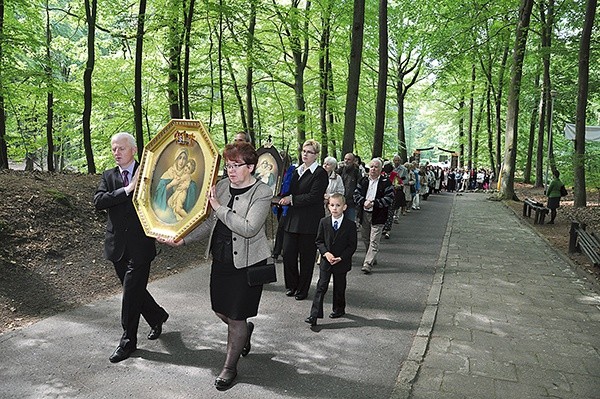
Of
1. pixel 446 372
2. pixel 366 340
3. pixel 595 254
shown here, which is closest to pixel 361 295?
pixel 366 340

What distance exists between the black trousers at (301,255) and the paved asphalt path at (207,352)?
0.28 metres

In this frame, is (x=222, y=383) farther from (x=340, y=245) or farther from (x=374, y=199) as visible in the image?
(x=374, y=199)

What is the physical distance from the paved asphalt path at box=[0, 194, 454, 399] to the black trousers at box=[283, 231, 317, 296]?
278 mm

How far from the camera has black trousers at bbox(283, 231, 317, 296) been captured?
6.38 m

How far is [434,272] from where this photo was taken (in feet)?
28.0

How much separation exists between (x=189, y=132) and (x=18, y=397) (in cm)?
242

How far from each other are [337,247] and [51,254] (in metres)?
4.49

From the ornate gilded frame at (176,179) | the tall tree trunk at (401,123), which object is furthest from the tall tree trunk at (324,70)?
the ornate gilded frame at (176,179)

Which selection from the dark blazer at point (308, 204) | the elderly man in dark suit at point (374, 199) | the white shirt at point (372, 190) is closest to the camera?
the dark blazer at point (308, 204)

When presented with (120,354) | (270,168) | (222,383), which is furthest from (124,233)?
(270,168)

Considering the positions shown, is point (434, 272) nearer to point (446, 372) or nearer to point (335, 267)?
point (335, 267)

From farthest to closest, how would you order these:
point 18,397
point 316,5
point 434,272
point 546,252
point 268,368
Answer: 1. point 316,5
2. point 546,252
3. point 434,272
4. point 268,368
5. point 18,397

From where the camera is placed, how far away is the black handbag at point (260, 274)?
12.4 feet

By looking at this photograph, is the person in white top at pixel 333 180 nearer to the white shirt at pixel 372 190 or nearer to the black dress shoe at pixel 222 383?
the white shirt at pixel 372 190
